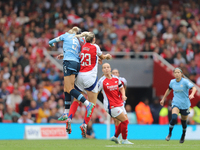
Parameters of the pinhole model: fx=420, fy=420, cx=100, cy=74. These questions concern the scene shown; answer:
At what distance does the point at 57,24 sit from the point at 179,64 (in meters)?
6.10

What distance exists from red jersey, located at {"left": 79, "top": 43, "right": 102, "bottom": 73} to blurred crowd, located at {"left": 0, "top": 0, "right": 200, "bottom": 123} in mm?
6708

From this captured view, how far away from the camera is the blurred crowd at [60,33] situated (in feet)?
52.6

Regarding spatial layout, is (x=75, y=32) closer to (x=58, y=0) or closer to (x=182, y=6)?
(x=58, y=0)

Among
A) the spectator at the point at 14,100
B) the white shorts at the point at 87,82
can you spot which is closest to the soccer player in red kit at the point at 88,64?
the white shorts at the point at 87,82

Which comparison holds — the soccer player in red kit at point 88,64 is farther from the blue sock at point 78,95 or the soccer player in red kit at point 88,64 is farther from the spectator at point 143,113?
the spectator at point 143,113

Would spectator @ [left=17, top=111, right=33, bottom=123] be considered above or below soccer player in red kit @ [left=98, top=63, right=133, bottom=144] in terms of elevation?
below

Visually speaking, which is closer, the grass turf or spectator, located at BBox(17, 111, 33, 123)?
the grass turf

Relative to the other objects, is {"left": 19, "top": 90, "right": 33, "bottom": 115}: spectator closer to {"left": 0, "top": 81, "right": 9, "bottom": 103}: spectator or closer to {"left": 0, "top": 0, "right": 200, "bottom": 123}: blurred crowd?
{"left": 0, "top": 0, "right": 200, "bottom": 123}: blurred crowd

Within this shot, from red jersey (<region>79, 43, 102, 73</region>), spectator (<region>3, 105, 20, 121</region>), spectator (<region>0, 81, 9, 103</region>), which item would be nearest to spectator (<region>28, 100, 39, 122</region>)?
spectator (<region>3, 105, 20, 121</region>)

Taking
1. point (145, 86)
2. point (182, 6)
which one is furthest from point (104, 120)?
point (182, 6)

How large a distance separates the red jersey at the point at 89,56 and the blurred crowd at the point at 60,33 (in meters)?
6.71

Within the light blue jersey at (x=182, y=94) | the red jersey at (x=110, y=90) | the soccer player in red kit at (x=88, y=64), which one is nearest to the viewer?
the soccer player in red kit at (x=88, y=64)

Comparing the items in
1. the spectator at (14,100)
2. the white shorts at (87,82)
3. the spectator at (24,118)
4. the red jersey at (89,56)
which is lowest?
the spectator at (24,118)

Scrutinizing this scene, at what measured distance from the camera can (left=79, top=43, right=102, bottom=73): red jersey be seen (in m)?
9.33
